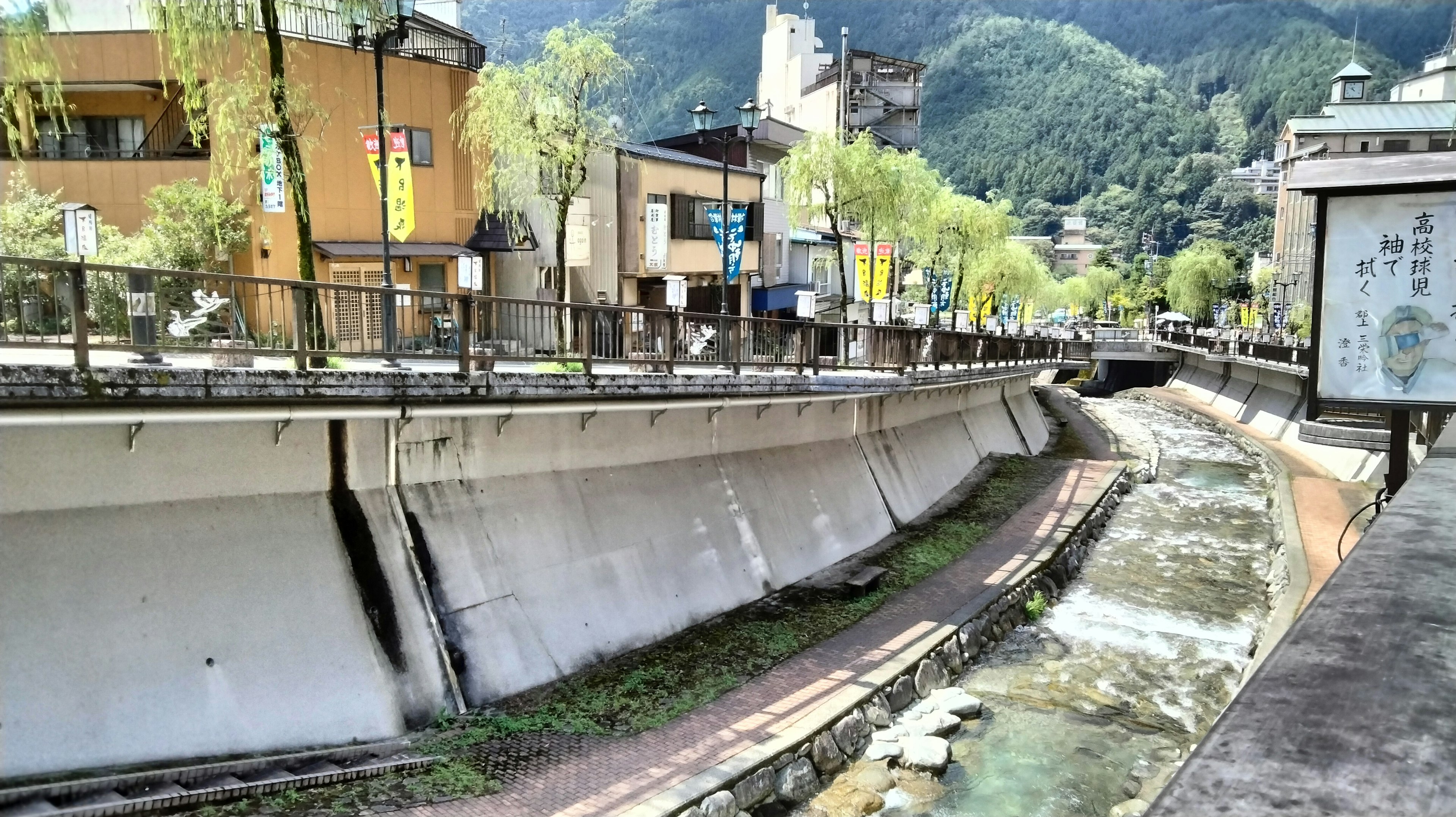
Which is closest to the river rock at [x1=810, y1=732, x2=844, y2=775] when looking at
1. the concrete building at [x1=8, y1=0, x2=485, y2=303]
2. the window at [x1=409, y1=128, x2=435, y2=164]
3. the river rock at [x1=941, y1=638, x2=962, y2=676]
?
the river rock at [x1=941, y1=638, x2=962, y2=676]

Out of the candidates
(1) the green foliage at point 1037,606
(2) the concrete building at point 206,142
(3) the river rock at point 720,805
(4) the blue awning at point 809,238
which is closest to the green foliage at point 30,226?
(2) the concrete building at point 206,142

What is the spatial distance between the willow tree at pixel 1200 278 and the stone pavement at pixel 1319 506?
43.6m

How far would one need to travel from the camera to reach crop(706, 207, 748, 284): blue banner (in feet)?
86.5

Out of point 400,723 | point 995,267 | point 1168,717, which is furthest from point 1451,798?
point 995,267

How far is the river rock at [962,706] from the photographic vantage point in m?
12.3

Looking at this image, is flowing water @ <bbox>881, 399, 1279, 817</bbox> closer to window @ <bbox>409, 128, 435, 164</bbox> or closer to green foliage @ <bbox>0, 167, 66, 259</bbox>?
green foliage @ <bbox>0, 167, 66, 259</bbox>

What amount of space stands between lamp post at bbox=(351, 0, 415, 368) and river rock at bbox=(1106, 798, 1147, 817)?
9.65m

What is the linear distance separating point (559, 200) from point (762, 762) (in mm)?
12125

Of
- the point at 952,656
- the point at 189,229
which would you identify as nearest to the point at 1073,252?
the point at 189,229

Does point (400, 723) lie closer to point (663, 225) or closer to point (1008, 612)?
point (1008, 612)

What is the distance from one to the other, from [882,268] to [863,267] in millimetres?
610

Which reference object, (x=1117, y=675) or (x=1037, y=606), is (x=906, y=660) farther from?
(x=1037, y=606)

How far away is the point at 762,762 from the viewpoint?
948 centimetres

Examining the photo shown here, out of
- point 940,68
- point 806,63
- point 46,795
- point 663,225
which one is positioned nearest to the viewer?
point 46,795
